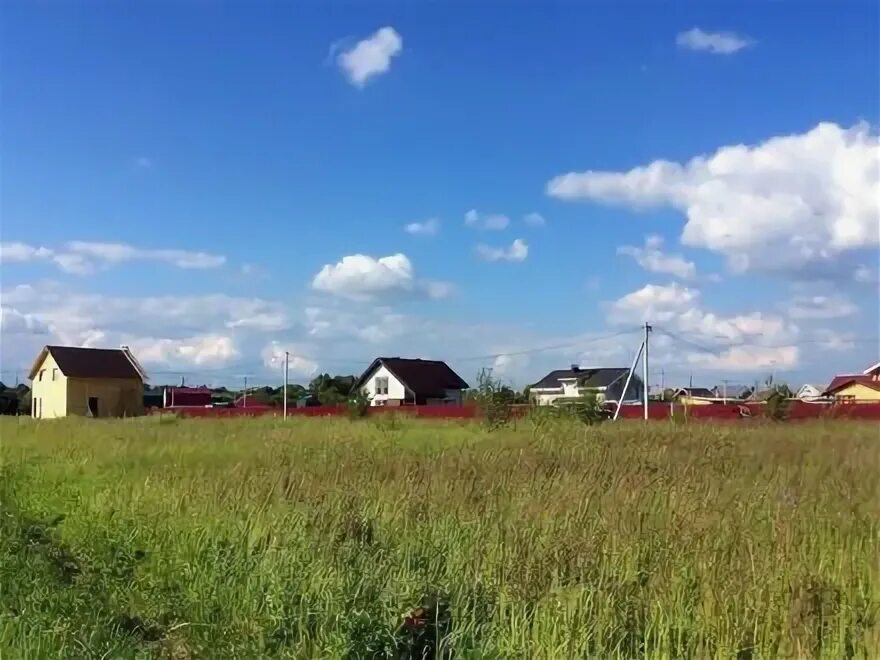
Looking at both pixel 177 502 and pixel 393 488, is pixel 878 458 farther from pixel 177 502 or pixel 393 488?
pixel 177 502

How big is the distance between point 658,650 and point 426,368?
228 ft

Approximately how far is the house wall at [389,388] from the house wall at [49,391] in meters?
23.5

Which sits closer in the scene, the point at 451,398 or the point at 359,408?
the point at 359,408

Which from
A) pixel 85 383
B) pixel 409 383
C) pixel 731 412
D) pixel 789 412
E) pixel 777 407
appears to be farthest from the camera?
pixel 409 383

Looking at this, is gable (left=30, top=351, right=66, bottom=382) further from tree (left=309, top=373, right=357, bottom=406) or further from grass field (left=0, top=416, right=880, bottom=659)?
grass field (left=0, top=416, right=880, bottom=659)

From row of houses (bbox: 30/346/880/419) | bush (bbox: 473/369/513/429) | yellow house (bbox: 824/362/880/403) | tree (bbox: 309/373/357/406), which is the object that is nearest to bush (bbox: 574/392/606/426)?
bush (bbox: 473/369/513/429)

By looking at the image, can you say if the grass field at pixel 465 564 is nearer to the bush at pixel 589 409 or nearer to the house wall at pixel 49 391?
the bush at pixel 589 409

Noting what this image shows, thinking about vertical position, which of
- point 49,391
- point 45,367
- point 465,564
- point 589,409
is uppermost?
point 45,367

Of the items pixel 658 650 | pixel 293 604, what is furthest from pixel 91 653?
pixel 658 650

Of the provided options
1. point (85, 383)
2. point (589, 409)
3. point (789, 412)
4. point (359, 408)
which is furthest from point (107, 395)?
point (789, 412)

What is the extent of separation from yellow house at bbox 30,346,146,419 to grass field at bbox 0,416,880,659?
53.8 metres

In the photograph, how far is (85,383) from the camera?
59594mm

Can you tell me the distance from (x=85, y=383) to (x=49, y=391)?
315cm

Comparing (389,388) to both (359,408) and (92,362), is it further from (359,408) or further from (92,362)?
(359,408)
